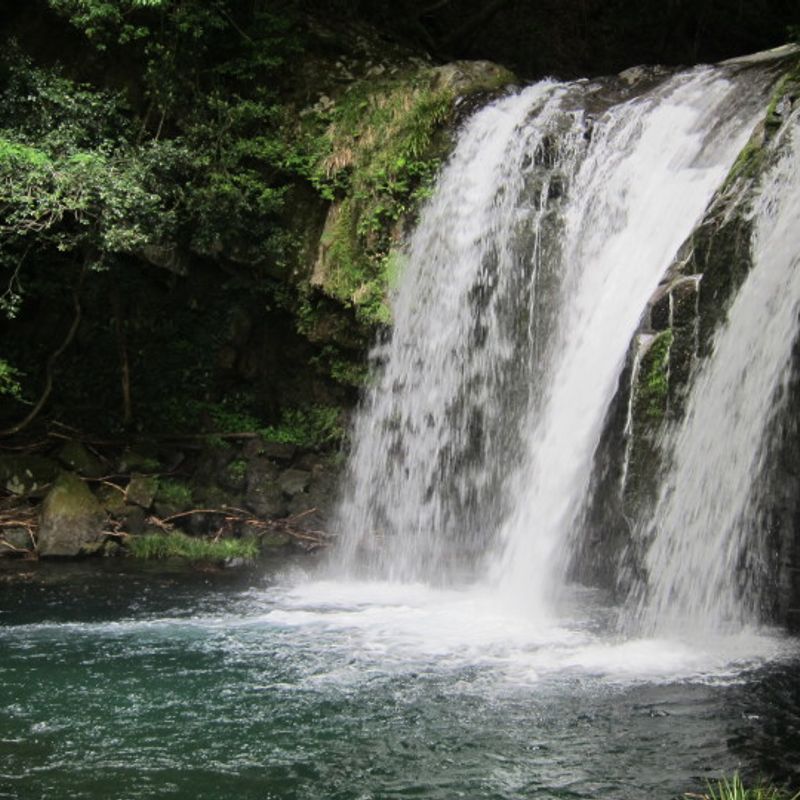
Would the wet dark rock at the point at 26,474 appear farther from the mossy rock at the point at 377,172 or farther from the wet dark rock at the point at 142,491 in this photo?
the mossy rock at the point at 377,172

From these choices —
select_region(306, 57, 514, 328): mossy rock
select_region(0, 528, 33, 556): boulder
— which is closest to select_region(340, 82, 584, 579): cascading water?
select_region(306, 57, 514, 328): mossy rock

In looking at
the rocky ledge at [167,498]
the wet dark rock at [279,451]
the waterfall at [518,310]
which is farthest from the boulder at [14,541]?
the waterfall at [518,310]

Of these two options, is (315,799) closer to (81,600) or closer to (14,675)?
(14,675)

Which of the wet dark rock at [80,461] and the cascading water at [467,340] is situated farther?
the wet dark rock at [80,461]

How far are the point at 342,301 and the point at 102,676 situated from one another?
6004 millimetres

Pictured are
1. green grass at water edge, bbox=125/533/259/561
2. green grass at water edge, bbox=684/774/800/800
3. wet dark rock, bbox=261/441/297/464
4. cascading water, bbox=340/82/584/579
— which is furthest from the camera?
wet dark rock, bbox=261/441/297/464

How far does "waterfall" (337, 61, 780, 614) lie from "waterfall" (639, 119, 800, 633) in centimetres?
151

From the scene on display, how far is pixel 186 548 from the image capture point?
43.1 feet

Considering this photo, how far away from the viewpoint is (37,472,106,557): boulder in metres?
12.9

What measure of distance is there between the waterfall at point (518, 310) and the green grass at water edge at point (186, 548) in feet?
4.01

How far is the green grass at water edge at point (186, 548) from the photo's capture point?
13.0 m

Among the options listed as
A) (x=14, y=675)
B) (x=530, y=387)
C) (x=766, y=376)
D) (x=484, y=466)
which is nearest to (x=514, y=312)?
(x=530, y=387)

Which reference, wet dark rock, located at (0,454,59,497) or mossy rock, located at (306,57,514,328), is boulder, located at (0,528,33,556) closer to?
wet dark rock, located at (0,454,59,497)

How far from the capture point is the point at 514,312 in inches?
490
